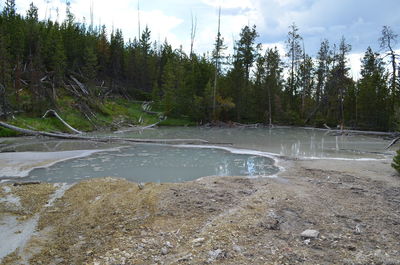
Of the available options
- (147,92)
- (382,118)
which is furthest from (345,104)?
(147,92)

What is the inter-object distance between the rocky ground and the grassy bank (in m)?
19.1

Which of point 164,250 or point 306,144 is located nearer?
point 164,250

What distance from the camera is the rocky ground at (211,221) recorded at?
5570mm

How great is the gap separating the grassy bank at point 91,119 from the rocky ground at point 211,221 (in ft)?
62.6

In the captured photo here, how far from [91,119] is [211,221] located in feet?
96.7

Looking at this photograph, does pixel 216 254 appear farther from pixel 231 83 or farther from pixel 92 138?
pixel 231 83

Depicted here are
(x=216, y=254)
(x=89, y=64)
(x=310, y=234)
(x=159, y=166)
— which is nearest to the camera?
(x=216, y=254)

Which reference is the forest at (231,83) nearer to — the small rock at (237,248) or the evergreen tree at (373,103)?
the evergreen tree at (373,103)

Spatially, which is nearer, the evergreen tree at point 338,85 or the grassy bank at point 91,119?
the grassy bank at point 91,119

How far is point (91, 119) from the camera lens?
33.9 m

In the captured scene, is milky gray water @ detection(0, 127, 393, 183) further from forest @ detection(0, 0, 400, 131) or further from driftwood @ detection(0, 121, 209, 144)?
forest @ detection(0, 0, 400, 131)

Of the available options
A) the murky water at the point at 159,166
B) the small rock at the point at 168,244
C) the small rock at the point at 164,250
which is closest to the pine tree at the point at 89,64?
the murky water at the point at 159,166

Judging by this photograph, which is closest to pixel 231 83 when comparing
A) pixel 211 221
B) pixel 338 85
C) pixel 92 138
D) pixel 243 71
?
pixel 243 71

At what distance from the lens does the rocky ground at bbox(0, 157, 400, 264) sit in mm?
5570
